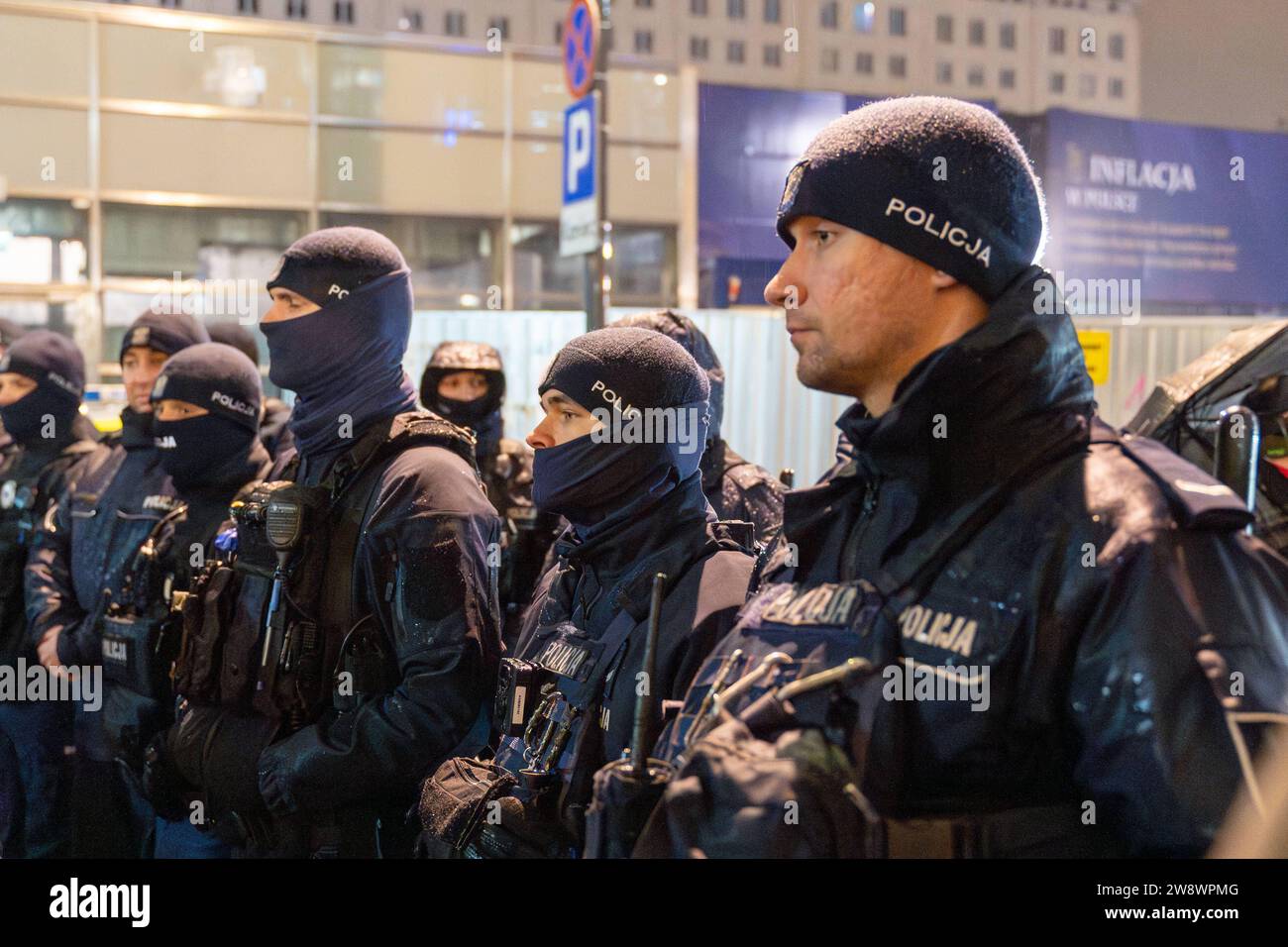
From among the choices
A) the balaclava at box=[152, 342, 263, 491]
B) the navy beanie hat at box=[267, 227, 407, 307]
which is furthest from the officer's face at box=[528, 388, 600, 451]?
the balaclava at box=[152, 342, 263, 491]

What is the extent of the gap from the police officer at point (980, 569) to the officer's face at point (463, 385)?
419cm

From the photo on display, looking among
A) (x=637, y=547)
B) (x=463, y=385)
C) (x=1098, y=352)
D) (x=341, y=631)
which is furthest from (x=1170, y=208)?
(x=341, y=631)

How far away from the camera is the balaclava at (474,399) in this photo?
588 cm

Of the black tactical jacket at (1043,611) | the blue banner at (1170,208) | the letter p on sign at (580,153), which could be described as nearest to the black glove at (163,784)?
the black tactical jacket at (1043,611)

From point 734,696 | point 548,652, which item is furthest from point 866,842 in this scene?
point 548,652

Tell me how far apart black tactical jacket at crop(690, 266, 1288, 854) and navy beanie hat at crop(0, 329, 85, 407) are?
5251 mm

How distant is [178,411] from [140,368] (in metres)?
1.23

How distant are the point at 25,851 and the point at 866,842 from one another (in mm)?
4942

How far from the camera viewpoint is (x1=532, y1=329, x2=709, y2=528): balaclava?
2850 mm

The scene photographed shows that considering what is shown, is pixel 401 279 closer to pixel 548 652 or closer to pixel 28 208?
pixel 548 652

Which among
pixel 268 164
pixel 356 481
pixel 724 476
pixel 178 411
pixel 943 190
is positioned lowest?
pixel 724 476

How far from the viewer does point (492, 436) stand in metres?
5.90

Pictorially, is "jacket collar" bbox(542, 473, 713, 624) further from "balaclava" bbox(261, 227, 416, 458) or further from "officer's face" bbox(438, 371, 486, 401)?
"officer's face" bbox(438, 371, 486, 401)

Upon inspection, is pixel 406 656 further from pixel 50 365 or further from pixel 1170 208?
pixel 1170 208
